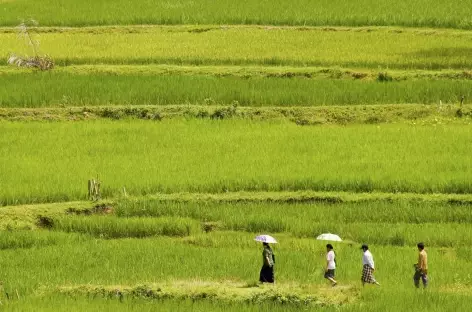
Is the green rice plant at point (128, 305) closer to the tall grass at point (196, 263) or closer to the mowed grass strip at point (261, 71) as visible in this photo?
the tall grass at point (196, 263)

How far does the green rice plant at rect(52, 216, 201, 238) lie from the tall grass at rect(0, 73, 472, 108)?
6532 mm

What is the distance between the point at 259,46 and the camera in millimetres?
27750

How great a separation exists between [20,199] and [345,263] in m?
5.07

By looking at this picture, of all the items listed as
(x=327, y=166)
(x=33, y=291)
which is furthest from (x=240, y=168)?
(x=33, y=291)

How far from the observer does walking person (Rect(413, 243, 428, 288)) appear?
1410 cm

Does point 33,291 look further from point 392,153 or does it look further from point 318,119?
point 318,119

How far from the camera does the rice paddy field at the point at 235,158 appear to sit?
14648mm

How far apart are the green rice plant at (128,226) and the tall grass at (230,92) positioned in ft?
21.4

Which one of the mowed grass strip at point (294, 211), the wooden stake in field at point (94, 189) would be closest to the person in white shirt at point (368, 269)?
the mowed grass strip at point (294, 211)

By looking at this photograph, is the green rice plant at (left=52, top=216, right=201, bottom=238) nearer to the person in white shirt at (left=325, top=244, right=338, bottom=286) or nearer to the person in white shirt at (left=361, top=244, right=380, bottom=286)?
the person in white shirt at (left=325, top=244, right=338, bottom=286)

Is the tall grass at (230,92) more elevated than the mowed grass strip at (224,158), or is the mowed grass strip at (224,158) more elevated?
the tall grass at (230,92)

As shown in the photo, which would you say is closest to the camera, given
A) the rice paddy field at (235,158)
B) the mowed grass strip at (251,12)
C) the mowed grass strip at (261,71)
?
the rice paddy field at (235,158)

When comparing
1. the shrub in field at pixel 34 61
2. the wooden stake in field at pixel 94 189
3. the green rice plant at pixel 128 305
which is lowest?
the green rice plant at pixel 128 305

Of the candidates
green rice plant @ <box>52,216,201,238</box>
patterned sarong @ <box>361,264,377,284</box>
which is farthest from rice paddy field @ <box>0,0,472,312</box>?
patterned sarong @ <box>361,264,377,284</box>
